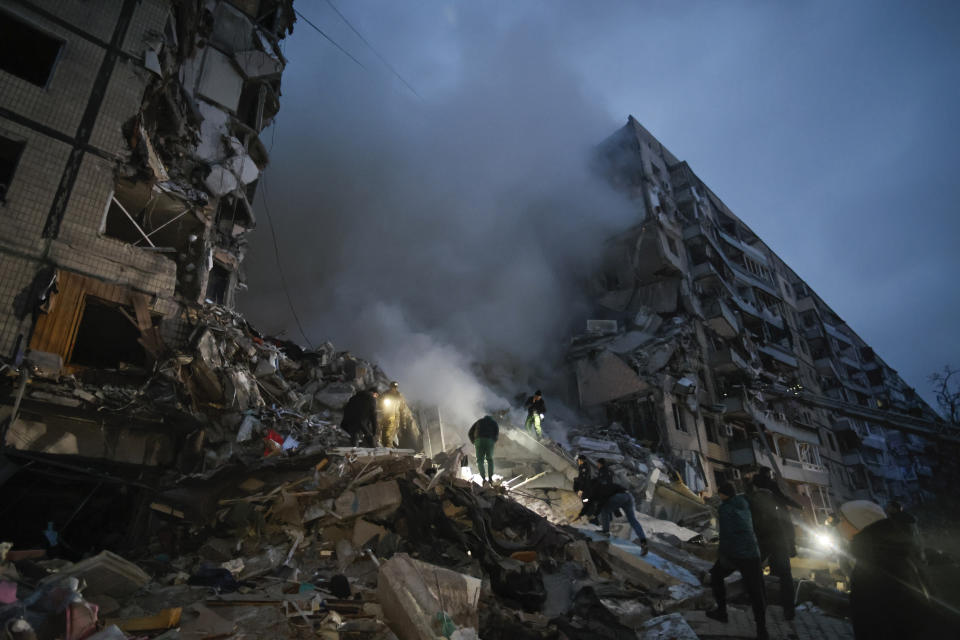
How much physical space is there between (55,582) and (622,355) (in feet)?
84.9

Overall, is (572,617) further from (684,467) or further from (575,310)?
(575,310)

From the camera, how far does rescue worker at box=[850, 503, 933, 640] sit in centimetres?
339

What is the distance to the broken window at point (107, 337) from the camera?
399 inches

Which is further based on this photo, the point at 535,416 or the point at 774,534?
the point at 535,416

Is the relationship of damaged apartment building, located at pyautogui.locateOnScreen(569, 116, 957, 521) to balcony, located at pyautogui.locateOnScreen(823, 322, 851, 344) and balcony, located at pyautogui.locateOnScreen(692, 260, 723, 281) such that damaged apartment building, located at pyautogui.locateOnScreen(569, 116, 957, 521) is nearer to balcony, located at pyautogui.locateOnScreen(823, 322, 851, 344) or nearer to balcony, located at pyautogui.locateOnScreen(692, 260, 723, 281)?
balcony, located at pyautogui.locateOnScreen(692, 260, 723, 281)

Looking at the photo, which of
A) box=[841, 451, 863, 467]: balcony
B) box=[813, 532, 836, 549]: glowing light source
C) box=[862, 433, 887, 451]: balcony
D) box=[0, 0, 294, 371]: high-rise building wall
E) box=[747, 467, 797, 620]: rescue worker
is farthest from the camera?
box=[862, 433, 887, 451]: balcony

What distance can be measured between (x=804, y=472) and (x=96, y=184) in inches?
1444

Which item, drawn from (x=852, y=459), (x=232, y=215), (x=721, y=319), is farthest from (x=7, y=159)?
(x=852, y=459)

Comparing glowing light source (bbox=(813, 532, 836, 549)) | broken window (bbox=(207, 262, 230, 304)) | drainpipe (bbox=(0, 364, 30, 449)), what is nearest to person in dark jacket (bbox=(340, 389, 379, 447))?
drainpipe (bbox=(0, 364, 30, 449))

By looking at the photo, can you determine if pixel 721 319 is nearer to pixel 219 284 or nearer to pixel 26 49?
pixel 219 284

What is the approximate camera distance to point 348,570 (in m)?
6.14

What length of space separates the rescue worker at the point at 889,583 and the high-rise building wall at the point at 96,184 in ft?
37.7

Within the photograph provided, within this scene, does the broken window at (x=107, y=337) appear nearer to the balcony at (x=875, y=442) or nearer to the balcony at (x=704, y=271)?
the balcony at (x=704, y=271)

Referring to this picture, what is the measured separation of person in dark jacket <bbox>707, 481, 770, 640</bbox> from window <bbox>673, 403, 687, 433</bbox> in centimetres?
2011
